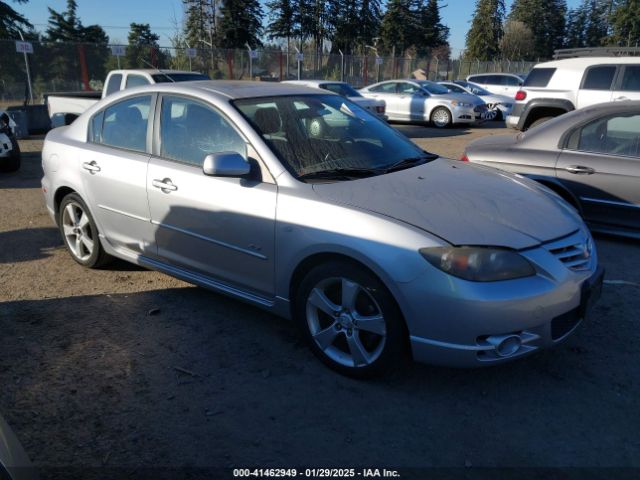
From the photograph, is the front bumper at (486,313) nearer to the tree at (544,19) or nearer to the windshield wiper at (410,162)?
the windshield wiper at (410,162)

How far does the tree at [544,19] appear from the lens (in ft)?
249

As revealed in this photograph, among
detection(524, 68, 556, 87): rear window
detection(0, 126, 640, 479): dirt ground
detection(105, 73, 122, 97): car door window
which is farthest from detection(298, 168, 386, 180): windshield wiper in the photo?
detection(105, 73, 122, 97): car door window

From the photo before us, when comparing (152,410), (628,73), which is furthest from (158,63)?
(152,410)

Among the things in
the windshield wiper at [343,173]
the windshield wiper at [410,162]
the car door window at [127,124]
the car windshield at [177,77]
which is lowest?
the windshield wiper at [343,173]

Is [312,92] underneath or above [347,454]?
above

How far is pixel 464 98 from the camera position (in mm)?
17141

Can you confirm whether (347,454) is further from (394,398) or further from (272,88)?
(272,88)

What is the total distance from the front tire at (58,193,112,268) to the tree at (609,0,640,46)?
7477 centimetres

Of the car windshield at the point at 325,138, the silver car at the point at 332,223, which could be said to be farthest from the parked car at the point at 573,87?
the silver car at the point at 332,223

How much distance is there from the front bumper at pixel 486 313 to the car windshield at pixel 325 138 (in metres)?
1.06

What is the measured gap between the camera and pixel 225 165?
130 inches

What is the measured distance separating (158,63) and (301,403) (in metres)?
22.7

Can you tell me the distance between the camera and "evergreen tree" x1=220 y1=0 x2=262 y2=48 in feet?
175

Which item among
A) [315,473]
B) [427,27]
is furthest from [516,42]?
[315,473]
